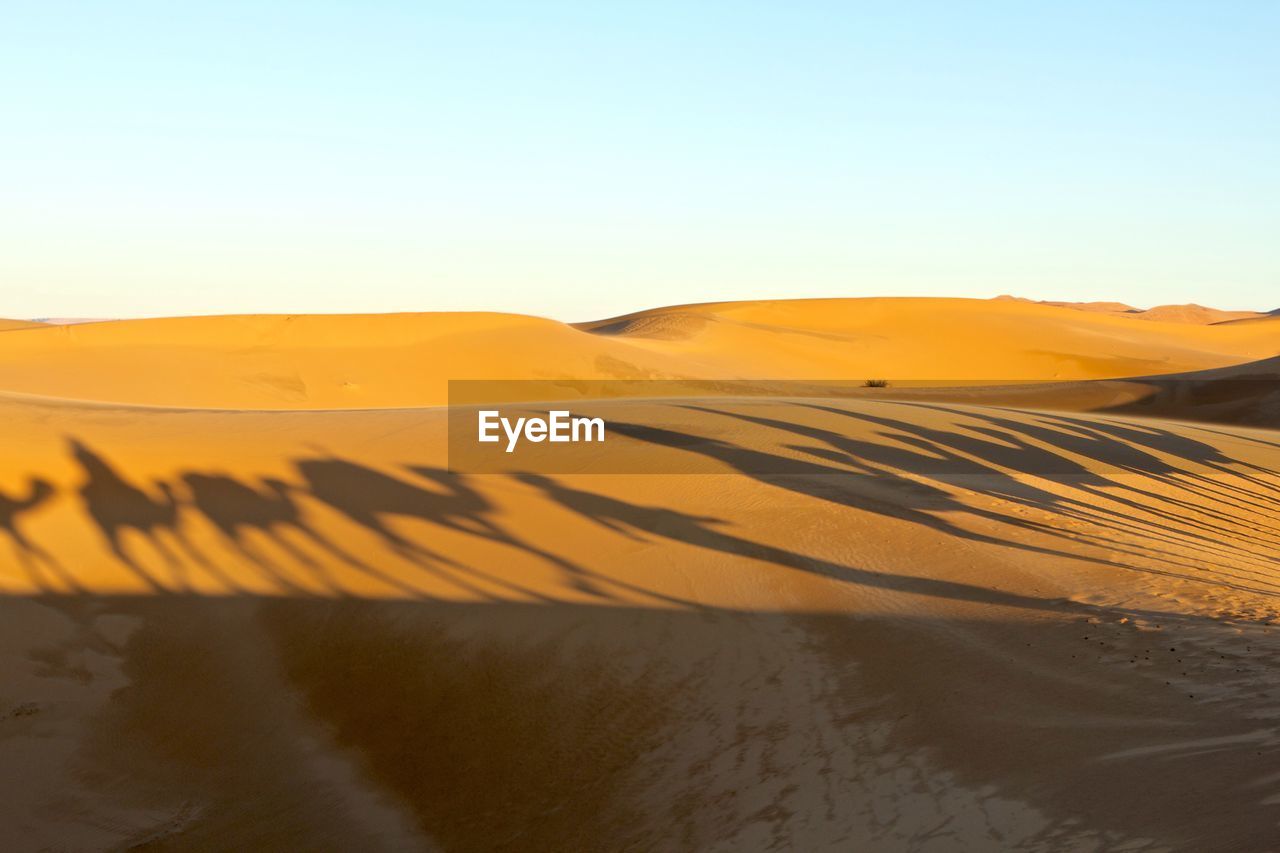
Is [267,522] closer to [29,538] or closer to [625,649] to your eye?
[29,538]

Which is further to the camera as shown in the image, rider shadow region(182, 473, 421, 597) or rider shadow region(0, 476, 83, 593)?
rider shadow region(182, 473, 421, 597)

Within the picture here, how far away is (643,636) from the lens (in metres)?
8.64

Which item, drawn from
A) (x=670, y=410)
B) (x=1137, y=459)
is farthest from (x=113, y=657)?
(x=1137, y=459)

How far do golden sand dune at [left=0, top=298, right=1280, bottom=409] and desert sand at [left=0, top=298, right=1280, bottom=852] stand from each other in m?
18.9

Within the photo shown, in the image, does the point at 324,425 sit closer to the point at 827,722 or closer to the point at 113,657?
the point at 113,657

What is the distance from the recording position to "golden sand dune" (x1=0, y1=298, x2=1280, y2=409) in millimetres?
33938

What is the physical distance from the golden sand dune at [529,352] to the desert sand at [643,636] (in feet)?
61.9

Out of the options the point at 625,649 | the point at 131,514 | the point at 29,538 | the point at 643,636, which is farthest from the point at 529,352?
the point at 625,649

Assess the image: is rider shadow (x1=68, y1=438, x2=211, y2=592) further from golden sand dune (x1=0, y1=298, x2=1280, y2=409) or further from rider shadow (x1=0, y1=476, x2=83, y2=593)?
golden sand dune (x1=0, y1=298, x2=1280, y2=409)

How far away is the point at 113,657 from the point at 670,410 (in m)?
8.79

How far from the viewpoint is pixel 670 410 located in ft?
53.1

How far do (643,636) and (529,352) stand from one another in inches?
1238

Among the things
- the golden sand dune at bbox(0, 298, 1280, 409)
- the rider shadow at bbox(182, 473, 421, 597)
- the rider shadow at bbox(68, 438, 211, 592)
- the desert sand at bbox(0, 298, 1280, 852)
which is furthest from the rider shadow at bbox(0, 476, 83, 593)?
the golden sand dune at bbox(0, 298, 1280, 409)

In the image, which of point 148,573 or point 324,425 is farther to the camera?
point 324,425
